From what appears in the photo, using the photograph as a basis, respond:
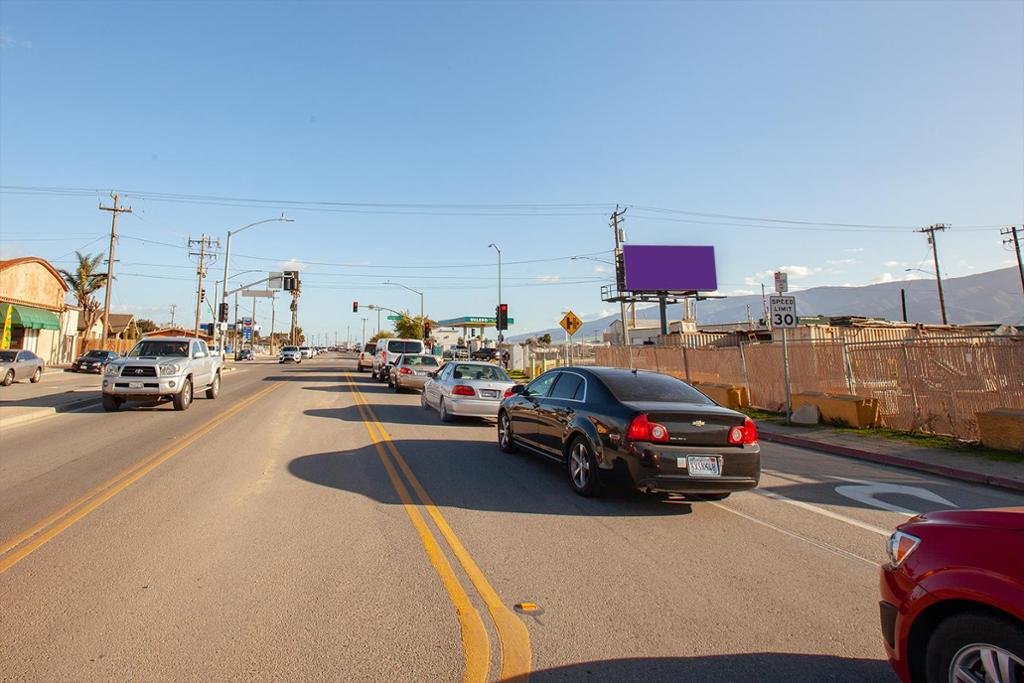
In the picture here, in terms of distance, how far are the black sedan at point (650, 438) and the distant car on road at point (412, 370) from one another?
49.1 feet

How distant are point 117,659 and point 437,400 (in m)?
12.0

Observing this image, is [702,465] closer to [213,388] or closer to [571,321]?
[213,388]

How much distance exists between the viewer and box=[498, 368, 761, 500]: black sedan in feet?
20.7

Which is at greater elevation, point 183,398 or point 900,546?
point 183,398

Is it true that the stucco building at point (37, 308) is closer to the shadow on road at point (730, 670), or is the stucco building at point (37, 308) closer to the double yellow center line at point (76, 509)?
the double yellow center line at point (76, 509)

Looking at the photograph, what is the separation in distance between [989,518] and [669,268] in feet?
145

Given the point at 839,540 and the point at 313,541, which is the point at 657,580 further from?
the point at 313,541

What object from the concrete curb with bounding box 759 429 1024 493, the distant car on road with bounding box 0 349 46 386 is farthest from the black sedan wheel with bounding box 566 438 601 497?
the distant car on road with bounding box 0 349 46 386

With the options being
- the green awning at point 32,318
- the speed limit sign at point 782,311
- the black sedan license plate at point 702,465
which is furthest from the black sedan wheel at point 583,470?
the green awning at point 32,318

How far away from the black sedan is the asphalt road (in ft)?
1.33

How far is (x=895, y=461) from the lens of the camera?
10.4 m

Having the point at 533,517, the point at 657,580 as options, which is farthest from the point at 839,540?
the point at 533,517

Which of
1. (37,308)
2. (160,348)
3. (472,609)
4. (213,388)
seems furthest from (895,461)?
(37,308)

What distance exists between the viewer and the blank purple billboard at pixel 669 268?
44.8m
